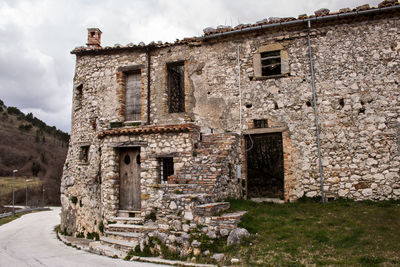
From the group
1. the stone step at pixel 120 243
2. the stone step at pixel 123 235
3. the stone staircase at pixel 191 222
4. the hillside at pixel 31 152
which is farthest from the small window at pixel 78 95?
the hillside at pixel 31 152

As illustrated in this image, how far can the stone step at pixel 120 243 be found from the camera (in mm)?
8261

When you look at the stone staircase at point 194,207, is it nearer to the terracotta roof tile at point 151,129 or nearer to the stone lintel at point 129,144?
the terracotta roof tile at point 151,129

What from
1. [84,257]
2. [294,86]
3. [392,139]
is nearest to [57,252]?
[84,257]

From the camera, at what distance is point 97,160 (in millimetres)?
12500

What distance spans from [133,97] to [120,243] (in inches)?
255

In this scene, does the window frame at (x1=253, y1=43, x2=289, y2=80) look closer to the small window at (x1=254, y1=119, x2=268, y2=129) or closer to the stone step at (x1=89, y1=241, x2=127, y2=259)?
the small window at (x1=254, y1=119, x2=268, y2=129)

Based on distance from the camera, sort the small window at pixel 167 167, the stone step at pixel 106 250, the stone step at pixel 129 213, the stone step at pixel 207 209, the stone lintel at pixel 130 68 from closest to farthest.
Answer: the stone step at pixel 207 209, the stone step at pixel 106 250, the small window at pixel 167 167, the stone step at pixel 129 213, the stone lintel at pixel 130 68

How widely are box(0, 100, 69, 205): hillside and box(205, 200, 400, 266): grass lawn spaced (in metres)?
50.2

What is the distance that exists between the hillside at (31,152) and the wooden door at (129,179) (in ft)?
147

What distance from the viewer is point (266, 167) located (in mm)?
16938

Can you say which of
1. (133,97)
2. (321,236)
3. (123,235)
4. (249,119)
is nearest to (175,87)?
(133,97)

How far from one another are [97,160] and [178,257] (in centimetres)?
699

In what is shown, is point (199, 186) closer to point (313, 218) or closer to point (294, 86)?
point (313, 218)

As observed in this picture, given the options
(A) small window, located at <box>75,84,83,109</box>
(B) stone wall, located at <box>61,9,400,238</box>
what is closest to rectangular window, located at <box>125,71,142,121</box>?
(B) stone wall, located at <box>61,9,400,238</box>
